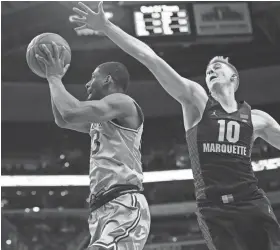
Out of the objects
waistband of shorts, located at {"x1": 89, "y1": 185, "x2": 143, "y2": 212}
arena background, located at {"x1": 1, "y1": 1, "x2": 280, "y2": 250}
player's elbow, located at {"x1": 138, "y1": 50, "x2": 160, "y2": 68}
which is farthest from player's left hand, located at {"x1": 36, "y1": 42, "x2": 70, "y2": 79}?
arena background, located at {"x1": 1, "y1": 1, "x2": 280, "y2": 250}

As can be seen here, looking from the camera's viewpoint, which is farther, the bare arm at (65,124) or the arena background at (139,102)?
the arena background at (139,102)

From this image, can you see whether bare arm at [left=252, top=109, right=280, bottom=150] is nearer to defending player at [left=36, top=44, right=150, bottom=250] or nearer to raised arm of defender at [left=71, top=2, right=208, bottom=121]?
raised arm of defender at [left=71, top=2, right=208, bottom=121]

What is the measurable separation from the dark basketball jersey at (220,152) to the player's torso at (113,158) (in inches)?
15.9

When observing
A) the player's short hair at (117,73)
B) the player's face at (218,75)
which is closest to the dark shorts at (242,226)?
the player's face at (218,75)

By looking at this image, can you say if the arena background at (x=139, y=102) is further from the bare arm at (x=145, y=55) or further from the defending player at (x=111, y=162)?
the defending player at (x=111, y=162)

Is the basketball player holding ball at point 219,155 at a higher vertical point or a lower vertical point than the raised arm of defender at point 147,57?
lower

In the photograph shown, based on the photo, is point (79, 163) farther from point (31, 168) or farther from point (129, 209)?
point (129, 209)

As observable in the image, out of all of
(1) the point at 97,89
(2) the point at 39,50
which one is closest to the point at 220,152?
(1) the point at 97,89

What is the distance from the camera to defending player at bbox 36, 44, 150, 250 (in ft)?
8.82

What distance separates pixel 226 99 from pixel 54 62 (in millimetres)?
1154

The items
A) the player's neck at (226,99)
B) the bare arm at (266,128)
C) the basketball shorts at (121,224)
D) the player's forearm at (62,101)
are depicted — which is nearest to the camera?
the basketball shorts at (121,224)

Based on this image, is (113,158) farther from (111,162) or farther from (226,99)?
(226,99)

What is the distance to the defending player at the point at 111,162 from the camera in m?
2.69

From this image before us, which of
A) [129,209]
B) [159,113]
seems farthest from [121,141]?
[159,113]
